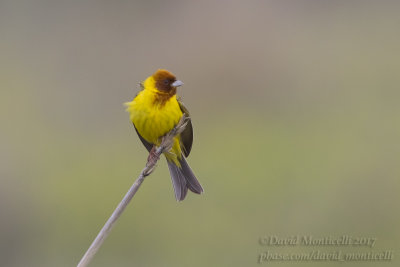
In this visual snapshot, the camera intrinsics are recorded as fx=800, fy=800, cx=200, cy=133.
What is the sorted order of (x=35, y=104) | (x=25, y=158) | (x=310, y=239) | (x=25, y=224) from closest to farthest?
(x=310, y=239) < (x=25, y=224) < (x=25, y=158) < (x=35, y=104)

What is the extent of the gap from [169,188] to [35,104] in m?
2.33

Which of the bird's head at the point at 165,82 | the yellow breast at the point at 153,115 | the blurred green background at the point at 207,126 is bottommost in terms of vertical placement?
the blurred green background at the point at 207,126

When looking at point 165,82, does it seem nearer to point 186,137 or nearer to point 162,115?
point 162,115

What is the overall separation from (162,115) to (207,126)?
4294 mm

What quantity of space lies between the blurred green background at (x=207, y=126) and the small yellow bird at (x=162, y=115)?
1.28 metres

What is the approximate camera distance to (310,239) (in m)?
6.31

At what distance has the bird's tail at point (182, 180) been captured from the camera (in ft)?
16.7

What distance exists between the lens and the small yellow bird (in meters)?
5.05

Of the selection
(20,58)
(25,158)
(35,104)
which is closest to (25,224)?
(25,158)

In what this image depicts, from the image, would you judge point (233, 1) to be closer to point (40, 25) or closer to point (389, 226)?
point (40, 25)

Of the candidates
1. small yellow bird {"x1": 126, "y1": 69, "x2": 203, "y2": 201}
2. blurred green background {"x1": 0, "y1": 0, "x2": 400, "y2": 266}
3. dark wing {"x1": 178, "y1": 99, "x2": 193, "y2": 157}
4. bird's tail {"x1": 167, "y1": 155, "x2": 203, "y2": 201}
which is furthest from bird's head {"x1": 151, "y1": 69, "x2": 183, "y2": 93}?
blurred green background {"x1": 0, "y1": 0, "x2": 400, "y2": 266}

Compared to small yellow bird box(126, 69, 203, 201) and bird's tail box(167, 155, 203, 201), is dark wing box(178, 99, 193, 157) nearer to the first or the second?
small yellow bird box(126, 69, 203, 201)

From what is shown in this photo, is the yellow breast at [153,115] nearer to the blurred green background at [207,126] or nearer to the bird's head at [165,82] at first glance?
the bird's head at [165,82]

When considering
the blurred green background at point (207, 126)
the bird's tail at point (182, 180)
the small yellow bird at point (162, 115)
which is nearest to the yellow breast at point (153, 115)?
the small yellow bird at point (162, 115)
